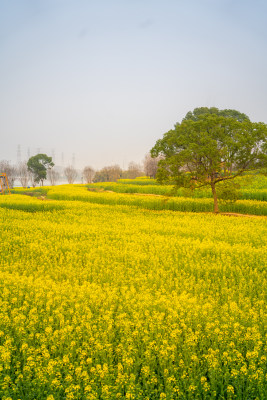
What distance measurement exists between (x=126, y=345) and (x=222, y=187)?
1952cm

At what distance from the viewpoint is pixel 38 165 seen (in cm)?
8369

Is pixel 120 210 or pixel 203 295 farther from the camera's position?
pixel 120 210

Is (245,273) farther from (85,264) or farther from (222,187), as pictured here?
(222,187)

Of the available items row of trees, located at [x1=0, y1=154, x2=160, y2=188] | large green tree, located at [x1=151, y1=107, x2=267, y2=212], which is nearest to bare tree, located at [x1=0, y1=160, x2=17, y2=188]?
row of trees, located at [x1=0, y1=154, x2=160, y2=188]

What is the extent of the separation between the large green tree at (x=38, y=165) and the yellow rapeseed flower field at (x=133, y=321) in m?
75.8

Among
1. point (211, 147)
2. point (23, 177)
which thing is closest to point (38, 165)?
point (23, 177)

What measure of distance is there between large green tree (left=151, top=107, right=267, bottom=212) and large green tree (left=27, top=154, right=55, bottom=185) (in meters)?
68.3

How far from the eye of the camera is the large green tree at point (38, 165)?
83094 mm

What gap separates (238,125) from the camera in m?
19.9

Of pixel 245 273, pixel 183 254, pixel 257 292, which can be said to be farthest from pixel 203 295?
pixel 183 254

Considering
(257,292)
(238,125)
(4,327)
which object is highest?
(238,125)

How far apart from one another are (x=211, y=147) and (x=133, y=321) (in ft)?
54.3

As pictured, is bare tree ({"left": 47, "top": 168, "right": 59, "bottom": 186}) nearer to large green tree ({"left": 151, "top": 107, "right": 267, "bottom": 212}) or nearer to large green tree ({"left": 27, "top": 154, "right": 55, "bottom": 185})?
large green tree ({"left": 27, "top": 154, "right": 55, "bottom": 185})

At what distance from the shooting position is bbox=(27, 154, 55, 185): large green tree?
83.1 m
